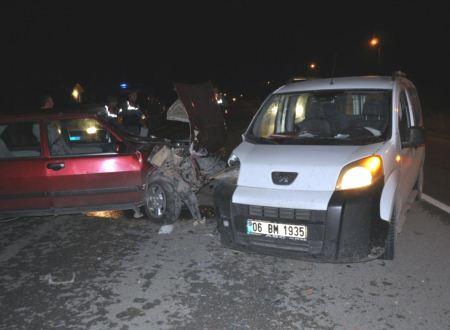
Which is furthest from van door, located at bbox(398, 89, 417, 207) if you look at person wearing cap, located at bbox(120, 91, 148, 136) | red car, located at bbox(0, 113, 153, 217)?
person wearing cap, located at bbox(120, 91, 148, 136)

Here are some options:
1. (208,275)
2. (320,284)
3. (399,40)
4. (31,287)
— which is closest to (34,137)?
(31,287)

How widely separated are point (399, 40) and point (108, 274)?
1690 inches

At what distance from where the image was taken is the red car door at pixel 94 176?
18.8 feet

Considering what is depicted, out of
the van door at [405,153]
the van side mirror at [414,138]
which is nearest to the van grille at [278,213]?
the van door at [405,153]

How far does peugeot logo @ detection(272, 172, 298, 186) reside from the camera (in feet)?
13.3

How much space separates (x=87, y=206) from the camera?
5.86m

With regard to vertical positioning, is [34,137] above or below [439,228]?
above

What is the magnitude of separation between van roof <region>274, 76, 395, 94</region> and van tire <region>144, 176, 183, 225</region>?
1.94m

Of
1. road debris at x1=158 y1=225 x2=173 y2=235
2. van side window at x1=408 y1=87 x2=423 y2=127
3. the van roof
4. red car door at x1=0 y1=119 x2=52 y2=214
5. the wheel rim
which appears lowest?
road debris at x1=158 y1=225 x2=173 y2=235

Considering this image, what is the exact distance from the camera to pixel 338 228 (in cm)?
372

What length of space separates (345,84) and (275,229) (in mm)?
2159

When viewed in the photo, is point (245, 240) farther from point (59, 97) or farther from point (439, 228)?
point (59, 97)

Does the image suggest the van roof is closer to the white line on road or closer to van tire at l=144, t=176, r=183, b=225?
van tire at l=144, t=176, r=183, b=225

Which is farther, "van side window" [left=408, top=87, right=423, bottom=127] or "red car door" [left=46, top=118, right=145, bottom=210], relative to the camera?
"red car door" [left=46, top=118, right=145, bottom=210]
